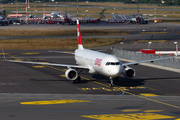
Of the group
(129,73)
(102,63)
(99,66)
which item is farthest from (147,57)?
(102,63)

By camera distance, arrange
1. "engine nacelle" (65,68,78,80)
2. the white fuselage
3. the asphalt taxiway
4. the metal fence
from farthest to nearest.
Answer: the metal fence → "engine nacelle" (65,68,78,80) → the white fuselage → the asphalt taxiway

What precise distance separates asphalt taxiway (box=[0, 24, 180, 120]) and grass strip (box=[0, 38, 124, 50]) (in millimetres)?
41868

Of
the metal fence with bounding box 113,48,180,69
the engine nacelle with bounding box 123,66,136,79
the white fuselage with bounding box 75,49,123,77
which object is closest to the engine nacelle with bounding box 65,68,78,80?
the white fuselage with bounding box 75,49,123,77

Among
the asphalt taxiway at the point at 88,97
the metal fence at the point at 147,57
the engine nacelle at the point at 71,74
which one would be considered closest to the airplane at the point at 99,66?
the engine nacelle at the point at 71,74

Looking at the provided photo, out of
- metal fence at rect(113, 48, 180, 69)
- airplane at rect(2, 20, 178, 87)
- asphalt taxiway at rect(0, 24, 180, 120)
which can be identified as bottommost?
asphalt taxiway at rect(0, 24, 180, 120)

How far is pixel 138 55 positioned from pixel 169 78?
58.4 ft

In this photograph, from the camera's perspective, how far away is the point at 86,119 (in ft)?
79.1

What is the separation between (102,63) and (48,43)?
64.8 metres

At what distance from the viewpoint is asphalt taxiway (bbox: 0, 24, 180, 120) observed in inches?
1013

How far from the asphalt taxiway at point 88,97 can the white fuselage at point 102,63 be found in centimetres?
227

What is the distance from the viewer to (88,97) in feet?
109

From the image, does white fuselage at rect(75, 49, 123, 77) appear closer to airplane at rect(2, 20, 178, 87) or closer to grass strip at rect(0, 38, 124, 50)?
airplane at rect(2, 20, 178, 87)

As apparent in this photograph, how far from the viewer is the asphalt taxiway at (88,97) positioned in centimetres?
2573

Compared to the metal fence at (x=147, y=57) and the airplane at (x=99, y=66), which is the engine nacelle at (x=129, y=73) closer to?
the airplane at (x=99, y=66)
